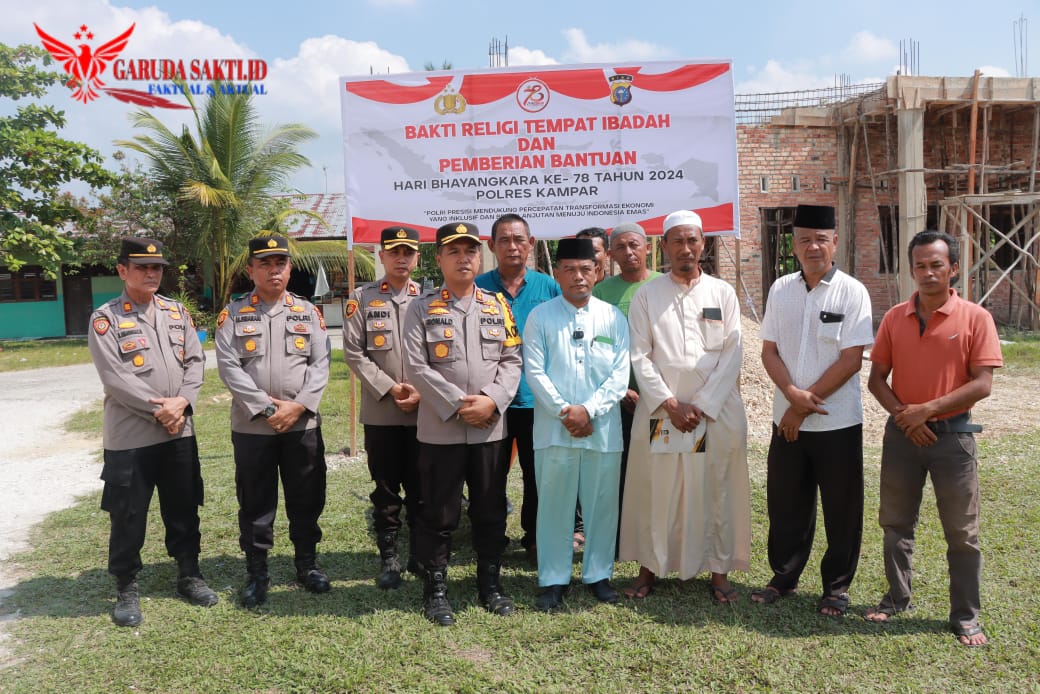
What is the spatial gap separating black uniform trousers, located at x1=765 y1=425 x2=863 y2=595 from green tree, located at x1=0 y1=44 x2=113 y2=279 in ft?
64.2

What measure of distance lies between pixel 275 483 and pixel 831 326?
287 centimetres

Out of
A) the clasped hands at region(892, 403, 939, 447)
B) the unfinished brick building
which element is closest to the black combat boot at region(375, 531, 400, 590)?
the clasped hands at region(892, 403, 939, 447)

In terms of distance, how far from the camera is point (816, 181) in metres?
15.5

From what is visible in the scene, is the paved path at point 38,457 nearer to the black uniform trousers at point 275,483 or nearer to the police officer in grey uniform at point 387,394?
the black uniform trousers at point 275,483

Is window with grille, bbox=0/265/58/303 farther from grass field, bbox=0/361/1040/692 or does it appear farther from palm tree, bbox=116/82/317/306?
grass field, bbox=0/361/1040/692

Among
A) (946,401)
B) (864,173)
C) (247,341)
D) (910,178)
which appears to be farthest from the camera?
(864,173)

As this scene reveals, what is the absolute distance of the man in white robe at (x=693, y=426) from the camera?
3.71 meters

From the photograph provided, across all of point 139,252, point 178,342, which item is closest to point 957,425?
point 178,342

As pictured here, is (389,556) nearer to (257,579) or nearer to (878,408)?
(257,579)

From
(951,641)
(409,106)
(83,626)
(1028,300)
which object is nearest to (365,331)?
(83,626)

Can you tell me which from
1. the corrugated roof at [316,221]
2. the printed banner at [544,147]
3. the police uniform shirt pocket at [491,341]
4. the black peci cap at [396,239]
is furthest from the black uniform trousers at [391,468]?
the corrugated roof at [316,221]

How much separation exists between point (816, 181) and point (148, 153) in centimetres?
1565

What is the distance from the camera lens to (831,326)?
3477 mm

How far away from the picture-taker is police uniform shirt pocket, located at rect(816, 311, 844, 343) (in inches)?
136
